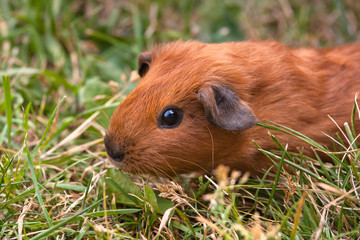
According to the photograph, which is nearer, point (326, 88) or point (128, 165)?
point (128, 165)

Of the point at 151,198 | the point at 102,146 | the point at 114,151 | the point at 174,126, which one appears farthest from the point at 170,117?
the point at 102,146

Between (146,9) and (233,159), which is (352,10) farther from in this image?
(233,159)

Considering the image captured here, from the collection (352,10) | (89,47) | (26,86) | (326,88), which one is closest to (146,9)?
(89,47)

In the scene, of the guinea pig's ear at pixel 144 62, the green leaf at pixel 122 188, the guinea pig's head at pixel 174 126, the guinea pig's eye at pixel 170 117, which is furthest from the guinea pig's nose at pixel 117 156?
the guinea pig's ear at pixel 144 62

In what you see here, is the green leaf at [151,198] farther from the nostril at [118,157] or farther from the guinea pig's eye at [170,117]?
the guinea pig's eye at [170,117]

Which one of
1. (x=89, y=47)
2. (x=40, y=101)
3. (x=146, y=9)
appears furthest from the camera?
(x=146, y=9)

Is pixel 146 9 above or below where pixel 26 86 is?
above

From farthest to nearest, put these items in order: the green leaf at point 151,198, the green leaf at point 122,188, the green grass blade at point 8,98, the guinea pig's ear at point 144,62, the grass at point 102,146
A: the guinea pig's ear at point 144,62 < the green grass blade at point 8,98 < the green leaf at point 122,188 < the green leaf at point 151,198 < the grass at point 102,146

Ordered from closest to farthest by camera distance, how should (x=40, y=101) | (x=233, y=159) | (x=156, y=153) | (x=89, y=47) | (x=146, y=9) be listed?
(x=156, y=153) < (x=233, y=159) < (x=40, y=101) < (x=89, y=47) < (x=146, y=9)
